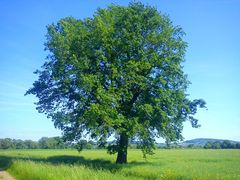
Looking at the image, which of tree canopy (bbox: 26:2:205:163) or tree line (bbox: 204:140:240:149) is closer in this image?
tree canopy (bbox: 26:2:205:163)

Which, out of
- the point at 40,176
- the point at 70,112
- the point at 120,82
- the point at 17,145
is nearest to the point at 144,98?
the point at 120,82

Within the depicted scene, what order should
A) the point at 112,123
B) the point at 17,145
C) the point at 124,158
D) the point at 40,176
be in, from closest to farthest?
the point at 40,176 < the point at 112,123 < the point at 124,158 < the point at 17,145

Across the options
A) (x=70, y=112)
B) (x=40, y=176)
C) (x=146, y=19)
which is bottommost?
(x=40, y=176)

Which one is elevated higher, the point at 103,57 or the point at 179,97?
the point at 103,57

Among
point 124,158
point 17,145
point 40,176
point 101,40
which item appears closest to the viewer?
point 40,176

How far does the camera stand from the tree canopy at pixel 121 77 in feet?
99.4

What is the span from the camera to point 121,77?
31.7 meters

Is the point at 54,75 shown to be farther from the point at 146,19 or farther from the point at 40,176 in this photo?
the point at 40,176

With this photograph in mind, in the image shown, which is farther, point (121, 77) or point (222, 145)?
point (222, 145)

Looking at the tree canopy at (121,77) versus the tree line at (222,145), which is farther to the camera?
the tree line at (222,145)

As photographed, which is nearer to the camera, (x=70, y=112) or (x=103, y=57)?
(x=103, y=57)

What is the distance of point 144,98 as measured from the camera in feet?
104

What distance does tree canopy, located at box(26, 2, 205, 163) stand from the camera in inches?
1193

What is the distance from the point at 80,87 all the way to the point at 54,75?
3455 millimetres
